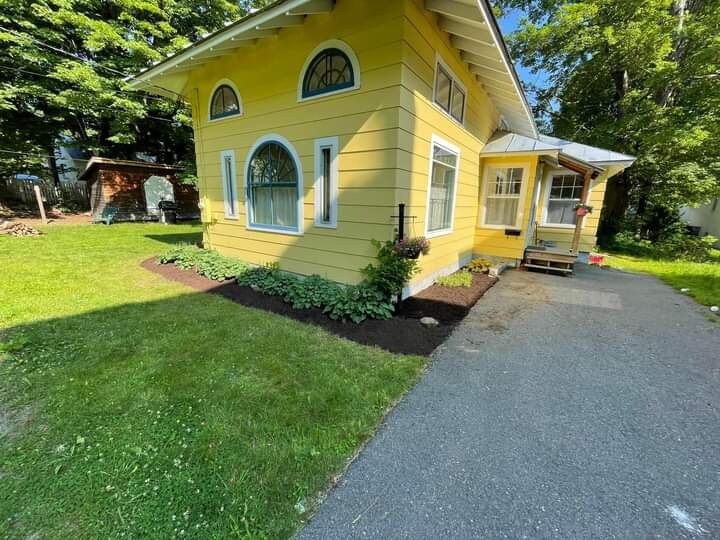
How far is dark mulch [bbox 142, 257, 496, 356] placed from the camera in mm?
3514

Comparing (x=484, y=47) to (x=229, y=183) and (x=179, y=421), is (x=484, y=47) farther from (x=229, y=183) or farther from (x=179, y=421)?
(x=179, y=421)

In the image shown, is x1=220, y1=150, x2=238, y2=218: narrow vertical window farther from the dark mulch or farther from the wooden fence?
the wooden fence

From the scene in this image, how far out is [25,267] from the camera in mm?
5664

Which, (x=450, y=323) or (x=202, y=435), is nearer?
(x=202, y=435)

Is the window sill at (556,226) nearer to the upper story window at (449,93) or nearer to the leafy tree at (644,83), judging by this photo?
the leafy tree at (644,83)

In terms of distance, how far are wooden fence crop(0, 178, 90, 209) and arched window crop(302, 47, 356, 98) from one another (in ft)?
55.7

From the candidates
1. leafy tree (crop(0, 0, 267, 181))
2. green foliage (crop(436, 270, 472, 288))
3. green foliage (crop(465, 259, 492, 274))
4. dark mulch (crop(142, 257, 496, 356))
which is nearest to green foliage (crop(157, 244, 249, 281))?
dark mulch (crop(142, 257, 496, 356))

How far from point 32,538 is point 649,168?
16.4 metres

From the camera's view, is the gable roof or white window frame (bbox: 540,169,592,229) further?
white window frame (bbox: 540,169,592,229)

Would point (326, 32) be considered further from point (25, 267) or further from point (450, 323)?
point (25, 267)

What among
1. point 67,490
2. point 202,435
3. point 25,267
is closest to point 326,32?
point 202,435

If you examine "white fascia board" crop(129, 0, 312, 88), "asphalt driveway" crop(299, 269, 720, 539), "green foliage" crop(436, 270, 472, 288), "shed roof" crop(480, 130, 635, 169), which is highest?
"white fascia board" crop(129, 0, 312, 88)

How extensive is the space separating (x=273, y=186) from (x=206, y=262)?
7.41ft

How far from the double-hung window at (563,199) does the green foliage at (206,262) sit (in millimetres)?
8902
